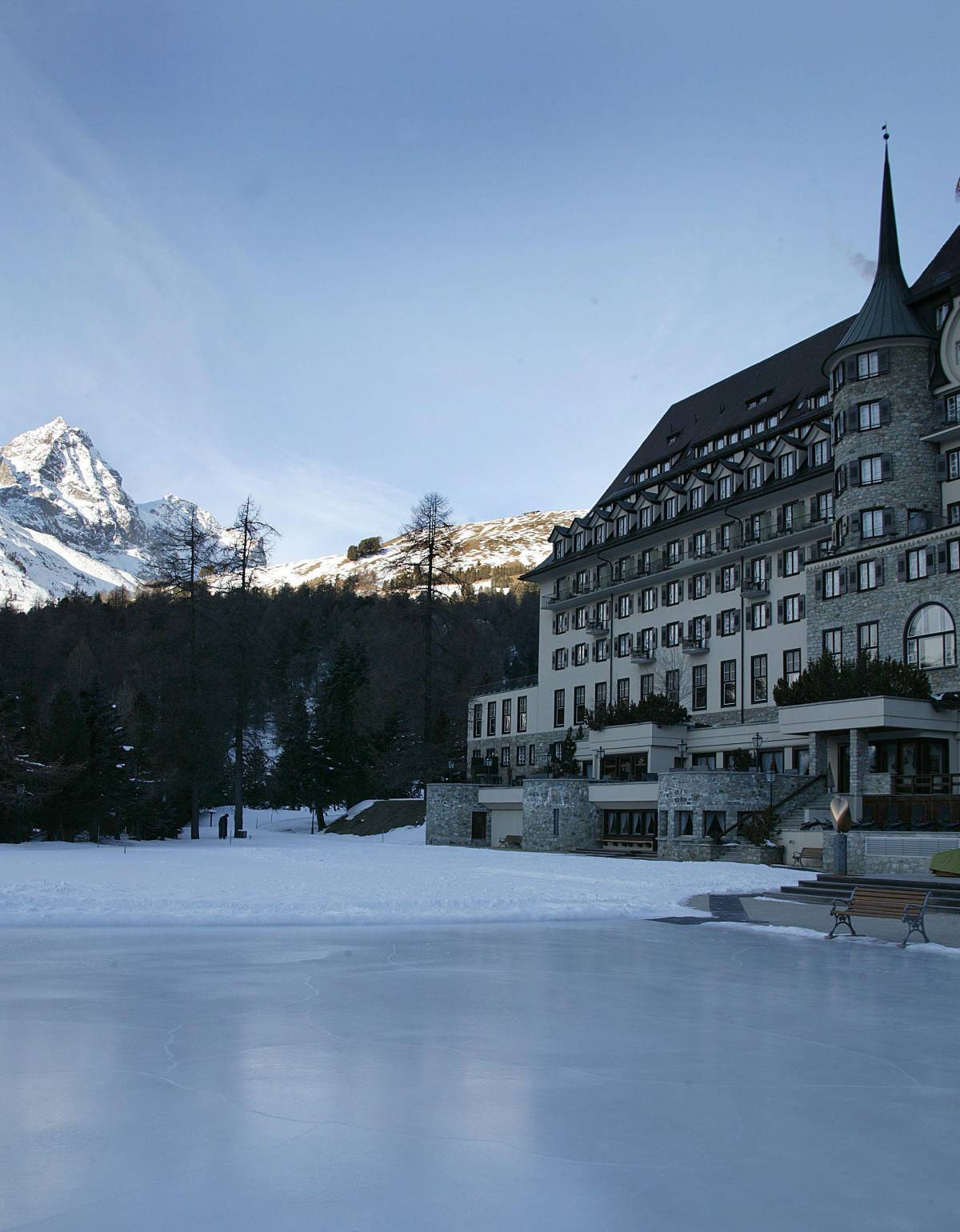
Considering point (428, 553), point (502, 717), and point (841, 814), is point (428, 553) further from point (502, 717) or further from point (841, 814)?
point (841, 814)

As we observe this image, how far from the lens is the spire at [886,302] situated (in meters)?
42.4

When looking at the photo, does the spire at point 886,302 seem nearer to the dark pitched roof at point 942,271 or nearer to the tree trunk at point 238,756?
the dark pitched roof at point 942,271

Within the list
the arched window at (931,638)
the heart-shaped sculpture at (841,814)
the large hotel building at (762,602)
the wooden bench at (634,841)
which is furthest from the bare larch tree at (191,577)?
the heart-shaped sculpture at (841,814)


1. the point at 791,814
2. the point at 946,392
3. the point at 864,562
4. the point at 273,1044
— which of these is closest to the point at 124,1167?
the point at 273,1044

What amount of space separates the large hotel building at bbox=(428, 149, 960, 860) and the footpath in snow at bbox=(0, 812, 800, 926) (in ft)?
19.3

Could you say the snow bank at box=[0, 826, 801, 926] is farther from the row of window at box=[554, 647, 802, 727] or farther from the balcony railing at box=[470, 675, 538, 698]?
the balcony railing at box=[470, 675, 538, 698]

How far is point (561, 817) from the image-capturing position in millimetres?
50500

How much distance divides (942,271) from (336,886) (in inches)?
1385

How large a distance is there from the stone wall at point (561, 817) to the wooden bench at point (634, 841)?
197cm

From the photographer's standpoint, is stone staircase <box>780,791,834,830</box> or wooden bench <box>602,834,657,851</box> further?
wooden bench <box>602,834,657,851</box>

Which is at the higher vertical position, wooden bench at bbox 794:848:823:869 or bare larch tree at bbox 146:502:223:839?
bare larch tree at bbox 146:502:223:839

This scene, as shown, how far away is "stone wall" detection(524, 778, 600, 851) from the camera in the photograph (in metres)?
50.2

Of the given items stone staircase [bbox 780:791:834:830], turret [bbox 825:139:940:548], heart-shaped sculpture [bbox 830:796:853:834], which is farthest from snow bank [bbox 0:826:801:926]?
turret [bbox 825:139:940:548]

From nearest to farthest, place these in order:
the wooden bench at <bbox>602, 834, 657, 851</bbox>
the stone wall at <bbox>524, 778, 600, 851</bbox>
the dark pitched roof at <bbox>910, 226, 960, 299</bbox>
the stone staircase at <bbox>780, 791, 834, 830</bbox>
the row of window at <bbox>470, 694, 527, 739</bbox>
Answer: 1. the stone staircase at <bbox>780, 791, 834, 830</bbox>
2. the dark pitched roof at <bbox>910, 226, 960, 299</bbox>
3. the wooden bench at <bbox>602, 834, 657, 851</bbox>
4. the stone wall at <bbox>524, 778, 600, 851</bbox>
5. the row of window at <bbox>470, 694, 527, 739</bbox>
